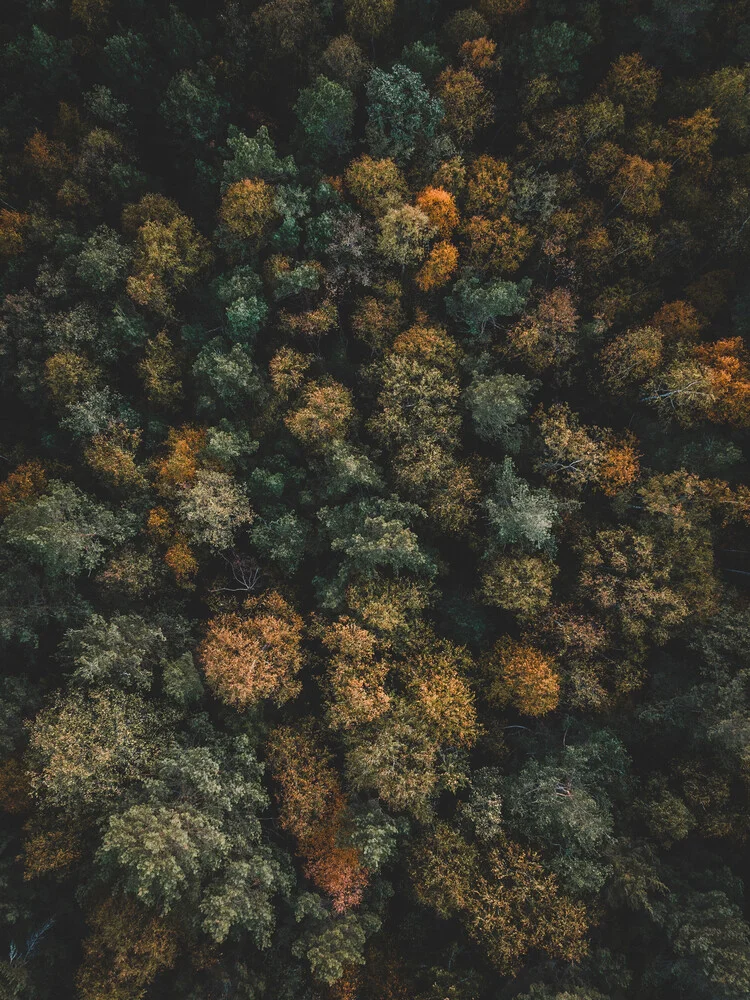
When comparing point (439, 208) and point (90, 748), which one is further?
point (439, 208)

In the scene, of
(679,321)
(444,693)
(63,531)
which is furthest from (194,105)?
(444,693)

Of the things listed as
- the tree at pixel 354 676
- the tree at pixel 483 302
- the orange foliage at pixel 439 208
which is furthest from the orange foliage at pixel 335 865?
the orange foliage at pixel 439 208

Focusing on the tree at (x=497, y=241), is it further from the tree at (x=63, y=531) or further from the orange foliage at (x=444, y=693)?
the tree at (x=63, y=531)

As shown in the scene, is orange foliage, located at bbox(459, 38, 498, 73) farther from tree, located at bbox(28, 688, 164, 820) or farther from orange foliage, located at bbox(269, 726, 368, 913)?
tree, located at bbox(28, 688, 164, 820)

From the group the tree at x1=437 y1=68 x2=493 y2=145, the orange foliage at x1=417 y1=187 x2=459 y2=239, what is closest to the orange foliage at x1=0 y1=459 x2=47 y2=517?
the orange foliage at x1=417 y1=187 x2=459 y2=239

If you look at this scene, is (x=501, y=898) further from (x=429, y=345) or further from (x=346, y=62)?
(x=346, y=62)

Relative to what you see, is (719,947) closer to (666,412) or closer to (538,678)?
(538,678)
